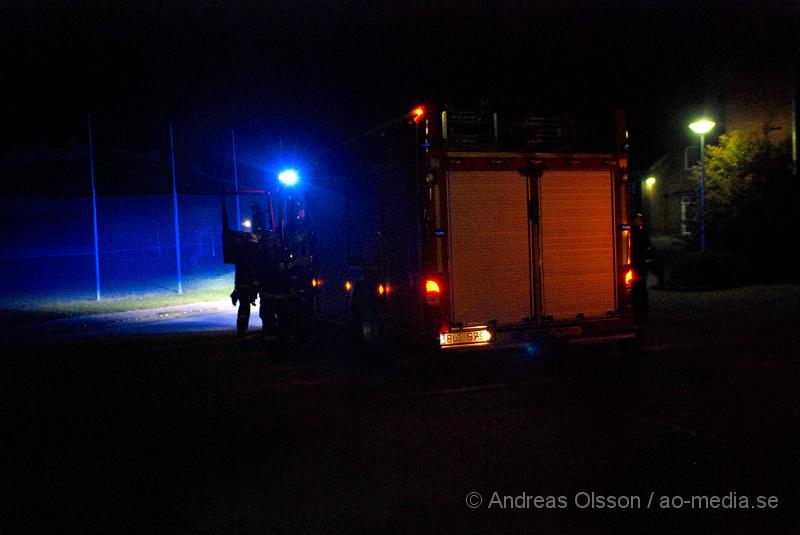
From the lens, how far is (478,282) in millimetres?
9234

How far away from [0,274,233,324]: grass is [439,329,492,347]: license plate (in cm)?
1391

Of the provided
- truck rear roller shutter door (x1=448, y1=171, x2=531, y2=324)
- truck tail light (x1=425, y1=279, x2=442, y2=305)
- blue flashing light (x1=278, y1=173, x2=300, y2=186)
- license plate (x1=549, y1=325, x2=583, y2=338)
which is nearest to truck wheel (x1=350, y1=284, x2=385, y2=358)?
truck tail light (x1=425, y1=279, x2=442, y2=305)

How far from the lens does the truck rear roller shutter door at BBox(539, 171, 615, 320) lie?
9523 mm

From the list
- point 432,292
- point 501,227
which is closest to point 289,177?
point 501,227

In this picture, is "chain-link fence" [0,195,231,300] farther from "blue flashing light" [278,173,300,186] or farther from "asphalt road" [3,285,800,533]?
"asphalt road" [3,285,800,533]

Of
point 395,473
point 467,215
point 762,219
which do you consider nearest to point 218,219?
point 762,219

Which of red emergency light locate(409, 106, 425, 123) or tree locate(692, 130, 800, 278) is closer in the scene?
red emergency light locate(409, 106, 425, 123)

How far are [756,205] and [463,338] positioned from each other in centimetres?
1575

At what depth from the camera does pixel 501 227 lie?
9.36 metres

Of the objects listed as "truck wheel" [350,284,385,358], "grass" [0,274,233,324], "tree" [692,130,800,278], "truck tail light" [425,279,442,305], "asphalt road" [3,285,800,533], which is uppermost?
"tree" [692,130,800,278]

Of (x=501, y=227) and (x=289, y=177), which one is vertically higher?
(x=289, y=177)

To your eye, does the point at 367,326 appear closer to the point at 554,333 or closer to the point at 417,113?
Answer: the point at 554,333

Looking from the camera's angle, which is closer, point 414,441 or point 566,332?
point 414,441

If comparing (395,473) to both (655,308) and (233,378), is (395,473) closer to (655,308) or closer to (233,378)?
(233,378)
